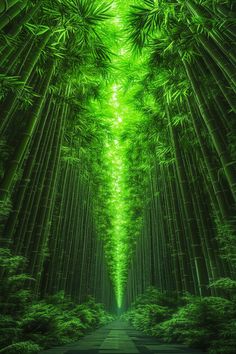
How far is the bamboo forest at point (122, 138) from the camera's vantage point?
2664 mm

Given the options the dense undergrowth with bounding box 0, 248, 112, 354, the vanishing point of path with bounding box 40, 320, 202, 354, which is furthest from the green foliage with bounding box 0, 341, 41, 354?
the vanishing point of path with bounding box 40, 320, 202, 354

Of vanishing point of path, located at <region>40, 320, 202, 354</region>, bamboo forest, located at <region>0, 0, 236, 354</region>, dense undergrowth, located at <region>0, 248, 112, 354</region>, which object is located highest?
bamboo forest, located at <region>0, 0, 236, 354</region>

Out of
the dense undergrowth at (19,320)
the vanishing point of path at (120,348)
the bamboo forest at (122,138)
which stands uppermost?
the bamboo forest at (122,138)

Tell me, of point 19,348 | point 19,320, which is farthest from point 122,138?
point 19,348

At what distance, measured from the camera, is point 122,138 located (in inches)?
277

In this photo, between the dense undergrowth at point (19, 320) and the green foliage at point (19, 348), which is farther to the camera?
the dense undergrowth at point (19, 320)

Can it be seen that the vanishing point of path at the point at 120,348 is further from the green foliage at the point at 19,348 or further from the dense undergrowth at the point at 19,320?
the green foliage at the point at 19,348

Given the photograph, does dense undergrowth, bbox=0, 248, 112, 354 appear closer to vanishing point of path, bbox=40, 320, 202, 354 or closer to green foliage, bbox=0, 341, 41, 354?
green foliage, bbox=0, 341, 41, 354

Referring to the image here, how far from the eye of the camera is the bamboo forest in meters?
2.66

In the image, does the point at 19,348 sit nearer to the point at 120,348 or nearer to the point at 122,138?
the point at 120,348

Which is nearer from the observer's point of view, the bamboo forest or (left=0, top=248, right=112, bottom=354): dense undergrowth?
(left=0, top=248, right=112, bottom=354): dense undergrowth

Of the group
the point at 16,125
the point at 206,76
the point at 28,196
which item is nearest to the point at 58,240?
the point at 28,196

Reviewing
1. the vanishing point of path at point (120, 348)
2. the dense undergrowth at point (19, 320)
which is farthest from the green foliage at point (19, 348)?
the vanishing point of path at point (120, 348)

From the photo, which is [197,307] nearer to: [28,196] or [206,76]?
[28,196]
